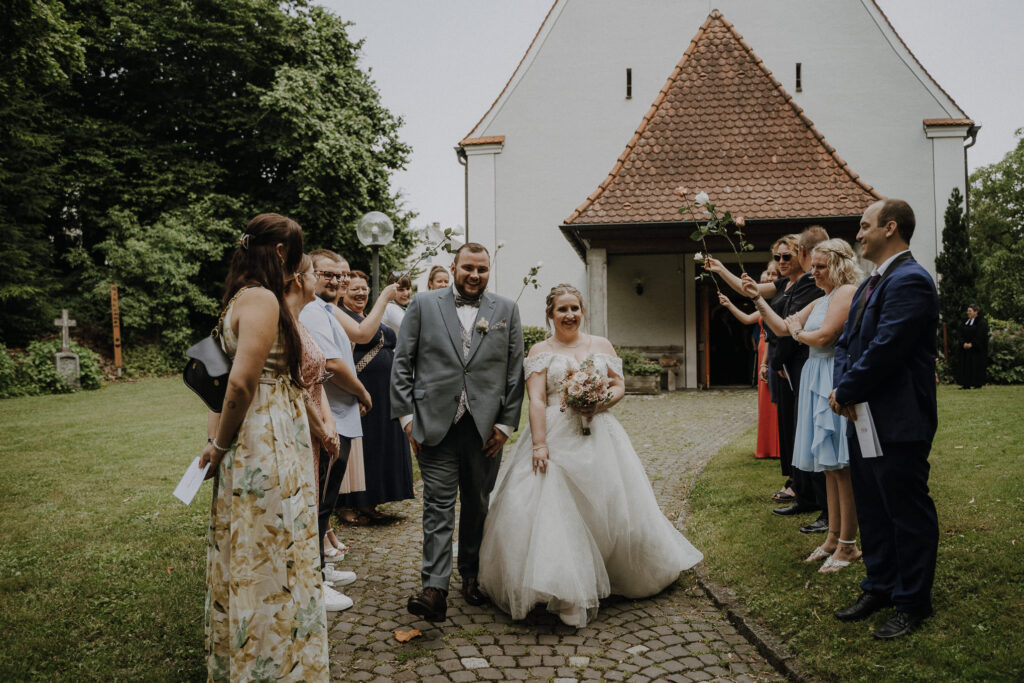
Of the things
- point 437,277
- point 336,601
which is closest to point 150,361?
point 437,277

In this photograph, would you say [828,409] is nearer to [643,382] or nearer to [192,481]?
[192,481]

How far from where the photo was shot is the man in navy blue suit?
360 cm

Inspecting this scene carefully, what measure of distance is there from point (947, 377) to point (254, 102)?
82.0ft

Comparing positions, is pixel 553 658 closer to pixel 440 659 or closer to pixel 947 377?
pixel 440 659

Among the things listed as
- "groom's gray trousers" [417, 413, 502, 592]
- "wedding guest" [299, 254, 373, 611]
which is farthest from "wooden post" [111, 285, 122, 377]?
"groom's gray trousers" [417, 413, 502, 592]

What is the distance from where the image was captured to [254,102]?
1087 inches

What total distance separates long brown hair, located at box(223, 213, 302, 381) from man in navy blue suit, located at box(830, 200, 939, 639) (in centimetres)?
279

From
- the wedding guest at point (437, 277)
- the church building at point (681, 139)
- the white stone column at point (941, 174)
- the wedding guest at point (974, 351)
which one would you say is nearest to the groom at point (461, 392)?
the wedding guest at point (437, 277)

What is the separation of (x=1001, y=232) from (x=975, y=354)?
1600 inches

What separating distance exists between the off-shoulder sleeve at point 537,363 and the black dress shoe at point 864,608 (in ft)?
7.19

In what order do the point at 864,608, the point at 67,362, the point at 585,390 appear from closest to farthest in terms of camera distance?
the point at 864,608
the point at 585,390
the point at 67,362

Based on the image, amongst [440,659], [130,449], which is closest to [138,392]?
[130,449]

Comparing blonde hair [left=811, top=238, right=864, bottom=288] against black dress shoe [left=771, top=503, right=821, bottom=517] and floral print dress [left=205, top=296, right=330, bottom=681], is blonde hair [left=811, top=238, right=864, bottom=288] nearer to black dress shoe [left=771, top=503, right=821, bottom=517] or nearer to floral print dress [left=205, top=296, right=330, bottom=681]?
black dress shoe [left=771, top=503, right=821, bottom=517]

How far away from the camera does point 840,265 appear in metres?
4.66
